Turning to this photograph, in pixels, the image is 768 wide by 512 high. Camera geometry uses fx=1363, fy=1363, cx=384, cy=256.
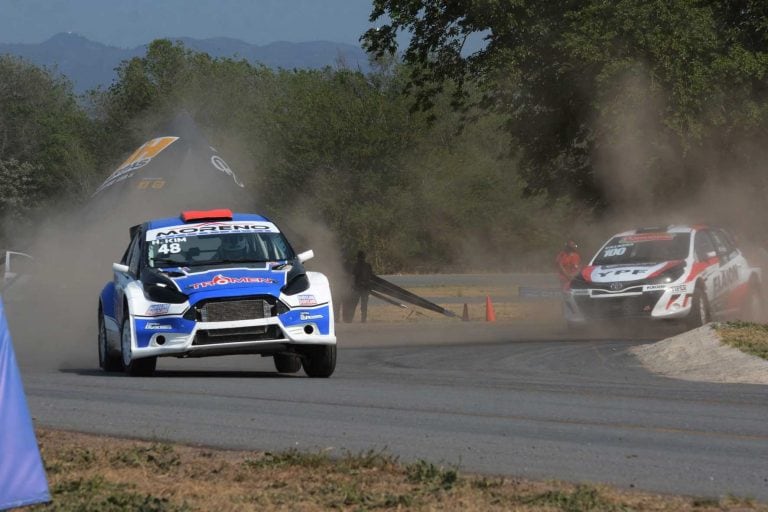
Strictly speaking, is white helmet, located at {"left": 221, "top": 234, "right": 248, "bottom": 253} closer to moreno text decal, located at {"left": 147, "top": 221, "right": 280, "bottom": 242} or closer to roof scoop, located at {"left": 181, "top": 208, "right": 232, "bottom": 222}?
moreno text decal, located at {"left": 147, "top": 221, "right": 280, "bottom": 242}

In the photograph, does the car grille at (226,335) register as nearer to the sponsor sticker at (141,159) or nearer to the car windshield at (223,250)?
the car windshield at (223,250)

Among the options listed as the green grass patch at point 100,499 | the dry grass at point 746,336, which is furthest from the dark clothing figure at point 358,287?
the green grass patch at point 100,499

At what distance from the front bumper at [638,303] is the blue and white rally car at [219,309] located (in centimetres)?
847

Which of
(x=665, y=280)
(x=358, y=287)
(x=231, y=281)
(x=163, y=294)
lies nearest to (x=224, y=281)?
(x=231, y=281)

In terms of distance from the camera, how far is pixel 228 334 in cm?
1311

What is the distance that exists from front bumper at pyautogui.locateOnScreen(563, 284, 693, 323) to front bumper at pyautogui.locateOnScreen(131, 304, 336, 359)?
921 cm

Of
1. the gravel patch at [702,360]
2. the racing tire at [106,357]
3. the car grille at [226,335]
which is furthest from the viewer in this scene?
the racing tire at [106,357]

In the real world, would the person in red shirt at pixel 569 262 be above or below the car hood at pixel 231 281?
below

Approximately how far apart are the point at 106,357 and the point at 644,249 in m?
10.7

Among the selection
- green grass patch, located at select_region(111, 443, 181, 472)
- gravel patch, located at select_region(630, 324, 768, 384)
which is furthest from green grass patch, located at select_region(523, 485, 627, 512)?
gravel patch, located at select_region(630, 324, 768, 384)

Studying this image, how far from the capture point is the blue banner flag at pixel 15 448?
6.43 metres

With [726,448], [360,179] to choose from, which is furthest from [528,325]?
[360,179]

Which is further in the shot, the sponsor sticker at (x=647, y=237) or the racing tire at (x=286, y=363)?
the sponsor sticker at (x=647, y=237)

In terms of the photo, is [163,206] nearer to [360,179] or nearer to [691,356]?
[691,356]
